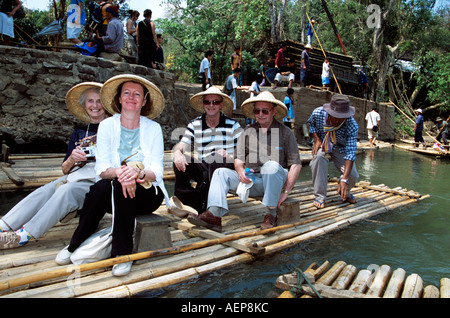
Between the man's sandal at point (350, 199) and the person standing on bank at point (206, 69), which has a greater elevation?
the person standing on bank at point (206, 69)

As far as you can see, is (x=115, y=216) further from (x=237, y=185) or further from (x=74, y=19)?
(x=74, y=19)

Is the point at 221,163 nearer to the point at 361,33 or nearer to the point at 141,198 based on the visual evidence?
the point at 141,198

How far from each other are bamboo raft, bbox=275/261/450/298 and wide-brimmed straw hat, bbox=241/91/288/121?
62.5 inches

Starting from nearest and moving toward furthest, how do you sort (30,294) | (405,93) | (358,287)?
(30,294), (358,287), (405,93)

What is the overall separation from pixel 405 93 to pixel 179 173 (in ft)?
64.0

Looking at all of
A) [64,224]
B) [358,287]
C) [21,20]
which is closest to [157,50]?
[64,224]

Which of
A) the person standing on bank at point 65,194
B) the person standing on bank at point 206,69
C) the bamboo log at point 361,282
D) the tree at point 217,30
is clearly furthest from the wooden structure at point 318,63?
the bamboo log at point 361,282

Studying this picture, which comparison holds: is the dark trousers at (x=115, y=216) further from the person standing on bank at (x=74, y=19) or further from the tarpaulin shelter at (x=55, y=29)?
the tarpaulin shelter at (x=55, y=29)

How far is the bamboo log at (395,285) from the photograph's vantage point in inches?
81.2

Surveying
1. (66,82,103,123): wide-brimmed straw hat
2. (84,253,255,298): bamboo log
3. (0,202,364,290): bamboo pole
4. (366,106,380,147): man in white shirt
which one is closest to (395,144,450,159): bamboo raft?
(366,106,380,147): man in white shirt

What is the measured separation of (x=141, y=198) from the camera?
247 cm

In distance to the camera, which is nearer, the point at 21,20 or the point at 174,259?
the point at 174,259

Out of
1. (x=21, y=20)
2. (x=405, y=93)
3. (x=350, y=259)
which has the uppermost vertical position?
(x=21, y=20)

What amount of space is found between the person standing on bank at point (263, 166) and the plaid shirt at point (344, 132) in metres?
0.93
